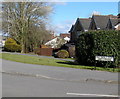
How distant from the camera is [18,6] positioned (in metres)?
44.9

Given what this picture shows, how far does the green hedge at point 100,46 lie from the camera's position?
733 inches

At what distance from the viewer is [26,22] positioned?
45375mm

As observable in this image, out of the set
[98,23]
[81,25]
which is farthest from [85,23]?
[98,23]

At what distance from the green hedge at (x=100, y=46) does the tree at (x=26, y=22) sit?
25.6 metres

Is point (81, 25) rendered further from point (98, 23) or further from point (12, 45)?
point (12, 45)

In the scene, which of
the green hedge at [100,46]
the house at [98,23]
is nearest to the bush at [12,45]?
the house at [98,23]

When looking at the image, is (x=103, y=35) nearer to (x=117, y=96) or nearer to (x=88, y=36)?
(x=88, y=36)

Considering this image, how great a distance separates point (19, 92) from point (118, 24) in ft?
101

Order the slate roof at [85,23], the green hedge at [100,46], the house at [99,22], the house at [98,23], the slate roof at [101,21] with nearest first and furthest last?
the green hedge at [100,46], the house at [98,23], the house at [99,22], the slate roof at [101,21], the slate roof at [85,23]

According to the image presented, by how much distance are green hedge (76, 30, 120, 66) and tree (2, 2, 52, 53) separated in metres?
25.6

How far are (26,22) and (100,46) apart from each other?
94.4 ft

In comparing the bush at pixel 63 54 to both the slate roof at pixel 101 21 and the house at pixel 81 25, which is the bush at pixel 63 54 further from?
the house at pixel 81 25

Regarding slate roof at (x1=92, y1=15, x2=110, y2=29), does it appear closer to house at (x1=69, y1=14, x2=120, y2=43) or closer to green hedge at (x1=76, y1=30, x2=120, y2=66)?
house at (x1=69, y1=14, x2=120, y2=43)

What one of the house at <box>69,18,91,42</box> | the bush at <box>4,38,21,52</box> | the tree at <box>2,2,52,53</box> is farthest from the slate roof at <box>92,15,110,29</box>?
the bush at <box>4,38,21,52</box>
